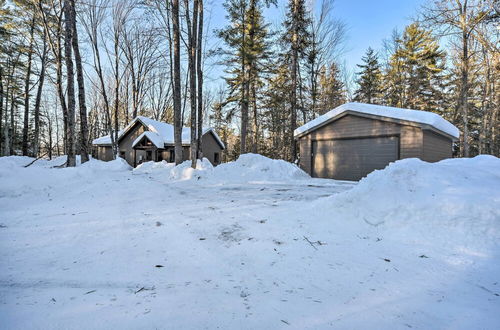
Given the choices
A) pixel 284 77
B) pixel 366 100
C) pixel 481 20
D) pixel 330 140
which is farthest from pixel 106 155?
pixel 481 20

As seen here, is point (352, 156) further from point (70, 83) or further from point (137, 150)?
point (137, 150)

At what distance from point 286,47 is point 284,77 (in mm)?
3201

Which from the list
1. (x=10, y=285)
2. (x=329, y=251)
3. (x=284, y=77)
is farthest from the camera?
(x=284, y=77)

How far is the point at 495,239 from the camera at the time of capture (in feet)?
8.43

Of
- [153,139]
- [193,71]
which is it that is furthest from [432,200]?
[153,139]

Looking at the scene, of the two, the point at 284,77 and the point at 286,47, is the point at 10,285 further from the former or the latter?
the point at 284,77

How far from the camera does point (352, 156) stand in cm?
1045

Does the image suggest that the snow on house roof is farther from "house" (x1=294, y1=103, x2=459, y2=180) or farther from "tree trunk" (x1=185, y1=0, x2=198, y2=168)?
"tree trunk" (x1=185, y1=0, x2=198, y2=168)

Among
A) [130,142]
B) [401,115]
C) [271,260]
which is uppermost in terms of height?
[130,142]

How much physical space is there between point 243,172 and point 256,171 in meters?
0.64

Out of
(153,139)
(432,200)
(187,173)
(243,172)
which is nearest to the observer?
(432,200)

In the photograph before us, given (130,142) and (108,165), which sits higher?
(130,142)

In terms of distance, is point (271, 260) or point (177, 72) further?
point (177, 72)

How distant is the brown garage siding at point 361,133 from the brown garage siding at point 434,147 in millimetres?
→ 404
